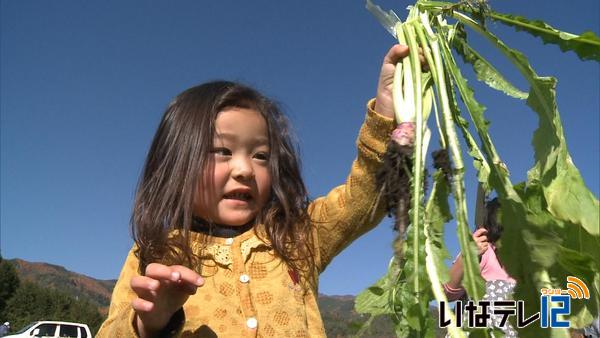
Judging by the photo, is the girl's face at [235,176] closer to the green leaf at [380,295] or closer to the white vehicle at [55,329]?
the green leaf at [380,295]

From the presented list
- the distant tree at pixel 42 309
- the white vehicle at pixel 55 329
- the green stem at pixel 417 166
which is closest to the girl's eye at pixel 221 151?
the green stem at pixel 417 166

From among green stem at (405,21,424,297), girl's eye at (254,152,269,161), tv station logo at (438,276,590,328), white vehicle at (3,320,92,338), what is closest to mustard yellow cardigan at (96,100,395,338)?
girl's eye at (254,152,269,161)

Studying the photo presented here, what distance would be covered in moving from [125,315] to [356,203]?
0.75 m

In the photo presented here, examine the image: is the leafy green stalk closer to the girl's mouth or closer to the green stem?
the green stem

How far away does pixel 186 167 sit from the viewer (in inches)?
73.7

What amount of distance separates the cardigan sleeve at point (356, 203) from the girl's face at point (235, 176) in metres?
0.23

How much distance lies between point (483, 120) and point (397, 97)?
7.5 inches

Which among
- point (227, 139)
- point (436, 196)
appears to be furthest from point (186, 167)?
point (436, 196)

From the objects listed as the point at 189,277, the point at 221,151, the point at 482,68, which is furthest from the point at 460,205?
the point at 221,151

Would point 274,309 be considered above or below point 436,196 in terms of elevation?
below

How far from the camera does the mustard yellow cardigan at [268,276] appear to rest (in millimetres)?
1625

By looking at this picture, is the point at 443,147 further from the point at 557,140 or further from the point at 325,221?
the point at 325,221

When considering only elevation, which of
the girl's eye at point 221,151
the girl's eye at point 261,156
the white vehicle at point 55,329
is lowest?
the girl's eye at point 221,151

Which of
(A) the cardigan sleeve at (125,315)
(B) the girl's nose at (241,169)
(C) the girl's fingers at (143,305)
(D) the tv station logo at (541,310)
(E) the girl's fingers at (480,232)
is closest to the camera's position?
(D) the tv station logo at (541,310)
